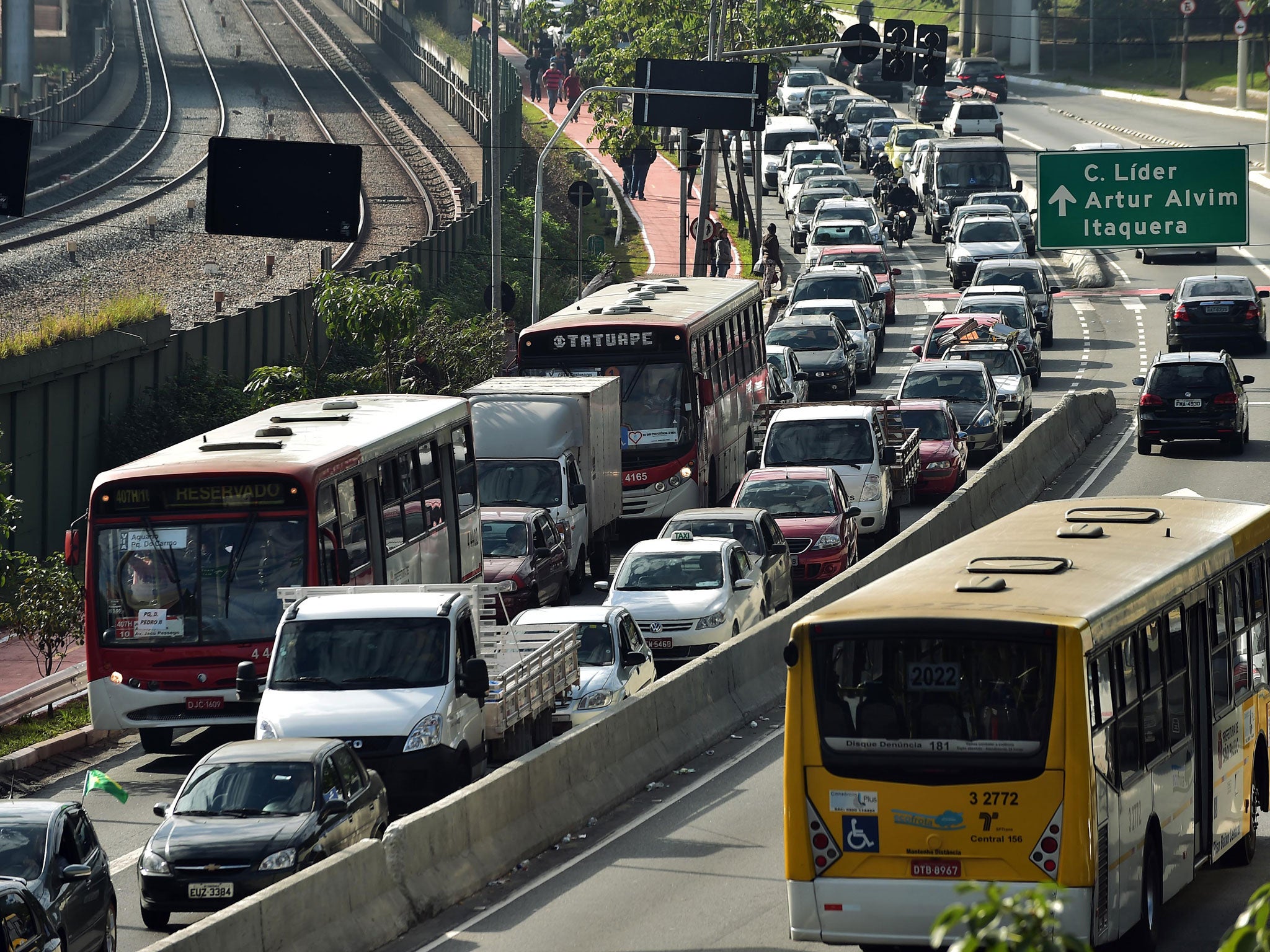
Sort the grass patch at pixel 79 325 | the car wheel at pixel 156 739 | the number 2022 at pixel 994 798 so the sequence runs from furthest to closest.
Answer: the grass patch at pixel 79 325, the car wheel at pixel 156 739, the number 2022 at pixel 994 798

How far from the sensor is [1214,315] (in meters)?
48.6

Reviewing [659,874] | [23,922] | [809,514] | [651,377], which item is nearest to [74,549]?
[659,874]

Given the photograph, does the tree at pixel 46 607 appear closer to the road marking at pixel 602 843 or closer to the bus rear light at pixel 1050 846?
the road marking at pixel 602 843

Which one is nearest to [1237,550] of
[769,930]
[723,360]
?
[769,930]

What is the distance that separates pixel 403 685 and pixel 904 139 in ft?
215

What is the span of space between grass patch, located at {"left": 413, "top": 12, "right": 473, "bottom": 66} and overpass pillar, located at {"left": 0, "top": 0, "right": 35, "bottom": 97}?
55.3 ft

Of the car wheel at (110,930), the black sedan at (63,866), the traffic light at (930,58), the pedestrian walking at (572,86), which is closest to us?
the black sedan at (63,866)

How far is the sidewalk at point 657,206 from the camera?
64250 millimetres

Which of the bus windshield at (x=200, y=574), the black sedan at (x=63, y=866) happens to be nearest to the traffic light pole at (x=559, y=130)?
the bus windshield at (x=200, y=574)

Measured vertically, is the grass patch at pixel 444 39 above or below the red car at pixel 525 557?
above

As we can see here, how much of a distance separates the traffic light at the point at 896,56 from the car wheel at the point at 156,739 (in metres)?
23.6

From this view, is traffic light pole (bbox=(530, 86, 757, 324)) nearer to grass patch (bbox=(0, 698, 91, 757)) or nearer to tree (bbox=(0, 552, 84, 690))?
tree (bbox=(0, 552, 84, 690))

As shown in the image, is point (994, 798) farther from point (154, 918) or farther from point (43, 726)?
point (43, 726)

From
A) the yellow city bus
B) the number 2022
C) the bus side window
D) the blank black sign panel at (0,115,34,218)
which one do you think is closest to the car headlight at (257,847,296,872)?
the yellow city bus
